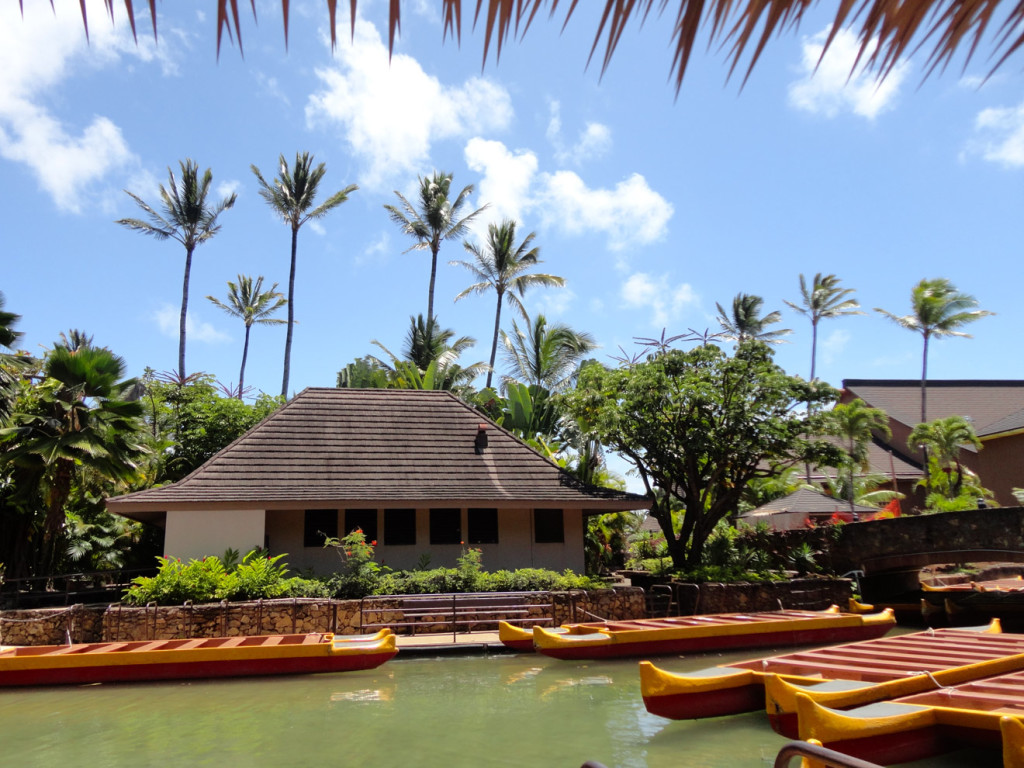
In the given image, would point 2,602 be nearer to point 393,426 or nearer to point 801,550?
point 393,426

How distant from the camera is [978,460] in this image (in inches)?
1433

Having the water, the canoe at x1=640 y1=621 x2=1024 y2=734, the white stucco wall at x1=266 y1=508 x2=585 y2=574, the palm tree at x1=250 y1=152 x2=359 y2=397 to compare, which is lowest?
the water

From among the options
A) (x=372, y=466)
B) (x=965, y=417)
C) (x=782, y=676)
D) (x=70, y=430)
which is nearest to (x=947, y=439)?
(x=965, y=417)

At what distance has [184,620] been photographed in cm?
1398

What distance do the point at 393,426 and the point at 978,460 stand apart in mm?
31271

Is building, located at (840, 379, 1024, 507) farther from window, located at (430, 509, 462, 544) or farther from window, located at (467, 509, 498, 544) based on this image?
window, located at (430, 509, 462, 544)

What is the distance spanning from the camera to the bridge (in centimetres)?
1717

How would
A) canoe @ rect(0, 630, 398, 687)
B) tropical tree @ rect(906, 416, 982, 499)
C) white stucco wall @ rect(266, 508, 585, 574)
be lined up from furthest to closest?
tropical tree @ rect(906, 416, 982, 499)
white stucco wall @ rect(266, 508, 585, 574)
canoe @ rect(0, 630, 398, 687)

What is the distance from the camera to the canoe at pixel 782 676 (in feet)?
27.6

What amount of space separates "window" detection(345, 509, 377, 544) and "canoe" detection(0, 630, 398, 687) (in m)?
5.66

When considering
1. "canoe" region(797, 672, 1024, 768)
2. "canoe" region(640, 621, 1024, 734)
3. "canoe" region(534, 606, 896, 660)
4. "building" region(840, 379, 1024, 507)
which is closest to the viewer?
"canoe" region(797, 672, 1024, 768)

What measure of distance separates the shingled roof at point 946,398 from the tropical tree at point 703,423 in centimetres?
2481

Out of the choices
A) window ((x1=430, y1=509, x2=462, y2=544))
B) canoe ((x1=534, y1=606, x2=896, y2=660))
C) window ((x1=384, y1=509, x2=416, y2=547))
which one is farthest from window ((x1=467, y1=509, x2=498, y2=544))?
canoe ((x1=534, y1=606, x2=896, y2=660))

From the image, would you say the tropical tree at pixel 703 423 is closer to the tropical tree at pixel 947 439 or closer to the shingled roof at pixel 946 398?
the tropical tree at pixel 947 439
